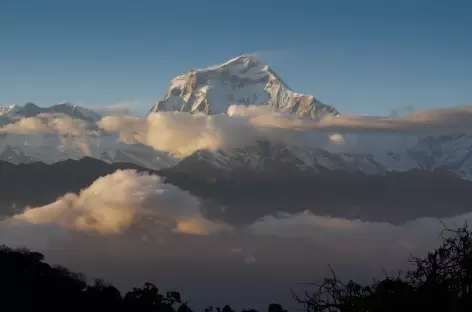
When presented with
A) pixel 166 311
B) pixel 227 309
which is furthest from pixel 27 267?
pixel 227 309

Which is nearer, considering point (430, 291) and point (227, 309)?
point (430, 291)

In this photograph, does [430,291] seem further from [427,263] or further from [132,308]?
[132,308]

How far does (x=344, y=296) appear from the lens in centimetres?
1528

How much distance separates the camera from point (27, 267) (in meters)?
105

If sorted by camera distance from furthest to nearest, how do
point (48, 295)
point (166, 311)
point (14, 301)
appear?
point (166, 311), point (48, 295), point (14, 301)

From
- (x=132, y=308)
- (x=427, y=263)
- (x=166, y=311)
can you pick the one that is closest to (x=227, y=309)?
(x=166, y=311)

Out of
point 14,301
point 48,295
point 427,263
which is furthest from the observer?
point 48,295

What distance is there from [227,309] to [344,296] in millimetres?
181487

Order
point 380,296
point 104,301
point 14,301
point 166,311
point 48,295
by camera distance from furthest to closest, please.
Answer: point 166,311 → point 104,301 → point 48,295 → point 14,301 → point 380,296

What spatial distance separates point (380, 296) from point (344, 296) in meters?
0.87

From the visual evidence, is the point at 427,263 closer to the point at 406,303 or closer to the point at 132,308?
the point at 406,303

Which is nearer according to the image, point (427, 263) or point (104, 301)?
point (427, 263)

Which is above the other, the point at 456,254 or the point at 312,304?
the point at 456,254

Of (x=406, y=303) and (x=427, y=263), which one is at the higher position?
(x=427, y=263)
